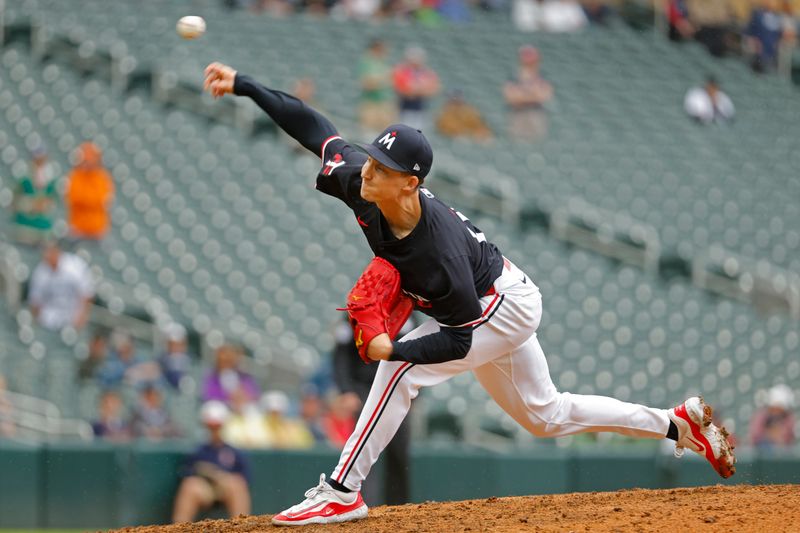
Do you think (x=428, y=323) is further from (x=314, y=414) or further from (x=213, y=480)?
(x=314, y=414)

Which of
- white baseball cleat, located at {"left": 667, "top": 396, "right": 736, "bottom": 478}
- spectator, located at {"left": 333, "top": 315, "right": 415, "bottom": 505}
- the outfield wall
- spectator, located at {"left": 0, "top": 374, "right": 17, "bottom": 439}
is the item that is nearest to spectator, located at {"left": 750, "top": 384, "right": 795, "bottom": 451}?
the outfield wall

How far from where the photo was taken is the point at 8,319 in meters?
11.5

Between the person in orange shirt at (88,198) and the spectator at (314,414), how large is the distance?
2.97 m

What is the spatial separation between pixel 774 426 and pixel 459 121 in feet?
19.8

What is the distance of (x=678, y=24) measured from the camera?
19062 millimetres

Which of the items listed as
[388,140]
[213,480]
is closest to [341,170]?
[388,140]

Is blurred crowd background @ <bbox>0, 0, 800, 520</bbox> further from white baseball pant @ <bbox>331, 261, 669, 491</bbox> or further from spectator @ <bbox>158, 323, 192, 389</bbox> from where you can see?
white baseball pant @ <bbox>331, 261, 669, 491</bbox>

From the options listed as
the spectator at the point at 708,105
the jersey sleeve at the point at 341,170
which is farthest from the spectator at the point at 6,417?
the spectator at the point at 708,105

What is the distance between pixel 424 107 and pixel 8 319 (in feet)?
19.4

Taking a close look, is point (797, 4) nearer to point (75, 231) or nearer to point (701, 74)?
point (701, 74)

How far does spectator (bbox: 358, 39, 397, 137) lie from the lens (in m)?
15.2

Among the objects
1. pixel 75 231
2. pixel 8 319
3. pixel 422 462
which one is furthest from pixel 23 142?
pixel 422 462

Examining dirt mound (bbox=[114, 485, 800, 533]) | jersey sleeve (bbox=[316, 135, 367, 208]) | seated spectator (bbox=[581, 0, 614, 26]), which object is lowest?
seated spectator (bbox=[581, 0, 614, 26])

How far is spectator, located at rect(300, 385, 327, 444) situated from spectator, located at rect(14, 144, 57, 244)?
3.30 m
